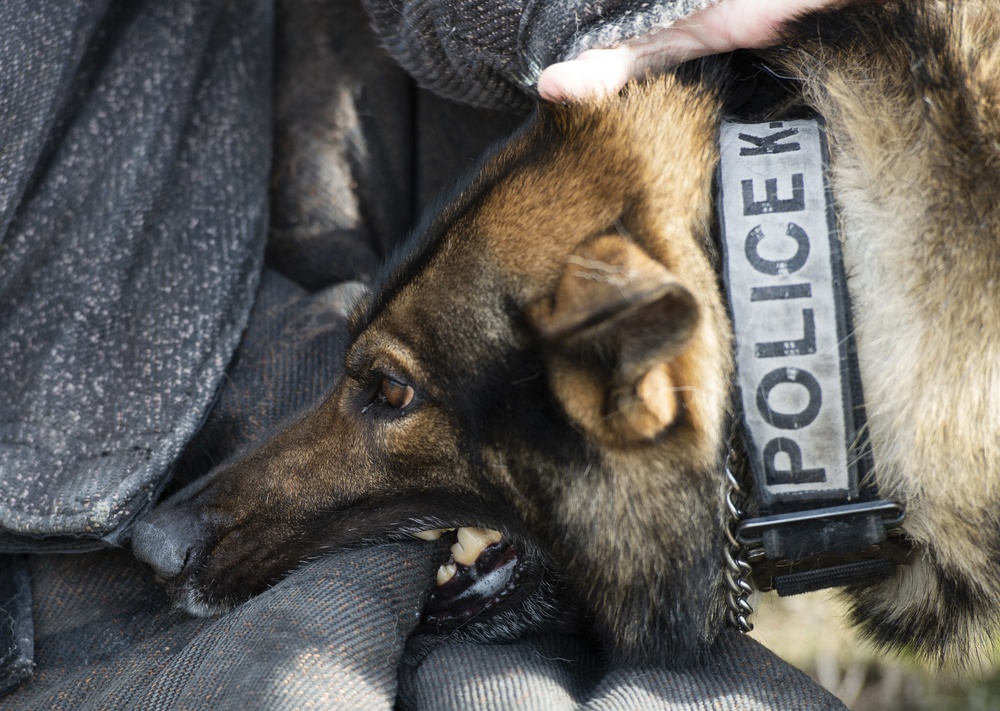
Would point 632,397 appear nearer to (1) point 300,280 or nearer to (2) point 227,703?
(2) point 227,703

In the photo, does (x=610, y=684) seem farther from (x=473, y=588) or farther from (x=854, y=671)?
(x=854, y=671)

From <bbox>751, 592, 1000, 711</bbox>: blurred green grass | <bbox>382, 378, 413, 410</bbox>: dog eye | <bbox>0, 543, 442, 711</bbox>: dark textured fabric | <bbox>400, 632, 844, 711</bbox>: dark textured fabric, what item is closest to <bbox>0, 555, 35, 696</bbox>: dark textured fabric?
<bbox>0, 543, 442, 711</bbox>: dark textured fabric

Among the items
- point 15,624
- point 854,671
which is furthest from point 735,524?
point 854,671

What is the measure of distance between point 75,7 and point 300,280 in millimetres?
837

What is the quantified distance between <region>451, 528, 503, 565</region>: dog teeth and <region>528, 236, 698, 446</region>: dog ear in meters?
0.39

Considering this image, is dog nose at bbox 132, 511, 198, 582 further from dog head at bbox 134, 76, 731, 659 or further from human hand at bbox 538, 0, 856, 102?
human hand at bbox 538, 0, 856, 102

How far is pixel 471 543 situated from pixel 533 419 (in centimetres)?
36

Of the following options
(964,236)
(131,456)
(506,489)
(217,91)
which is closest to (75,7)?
(217,91)

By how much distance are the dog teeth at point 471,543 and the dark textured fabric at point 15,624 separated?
807 mm

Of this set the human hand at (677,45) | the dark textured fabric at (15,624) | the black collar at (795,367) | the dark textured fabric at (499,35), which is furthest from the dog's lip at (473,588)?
the dark textured fabric at (499,35)

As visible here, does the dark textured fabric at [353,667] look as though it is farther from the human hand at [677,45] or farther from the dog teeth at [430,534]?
the human hand at [677,45]

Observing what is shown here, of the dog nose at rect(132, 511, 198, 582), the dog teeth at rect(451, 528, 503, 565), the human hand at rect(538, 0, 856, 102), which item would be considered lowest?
the dog teeth at rect(451, 528, 503, 565)

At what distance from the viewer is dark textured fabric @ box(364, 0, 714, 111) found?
1688 millimetres

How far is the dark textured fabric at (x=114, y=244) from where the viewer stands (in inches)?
69.1
